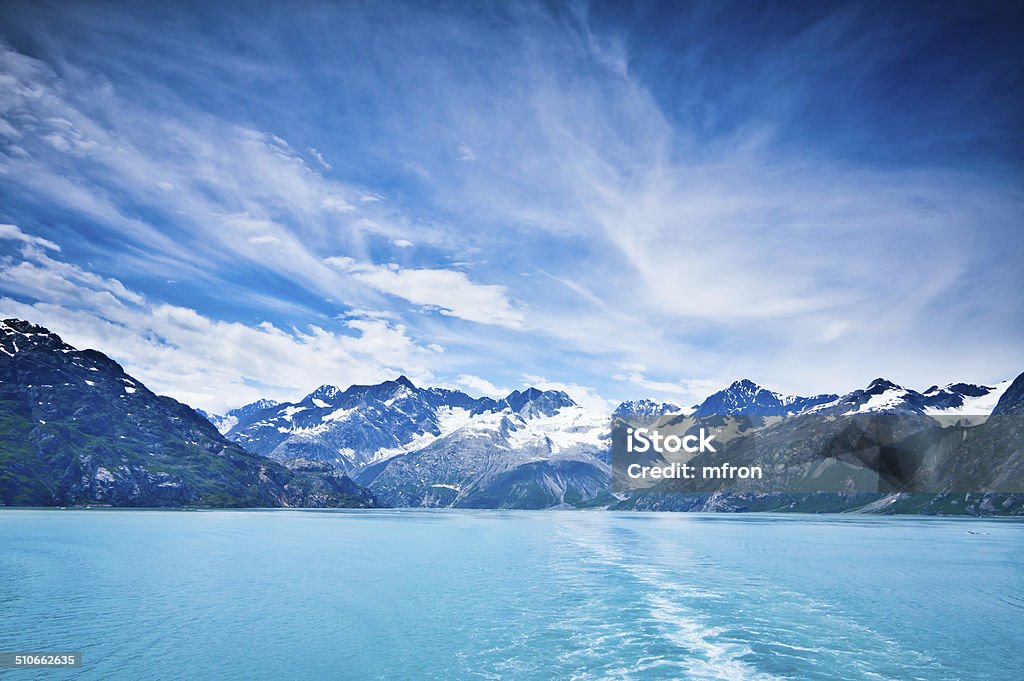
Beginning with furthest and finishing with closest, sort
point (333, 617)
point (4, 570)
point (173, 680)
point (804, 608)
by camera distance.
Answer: point (4, 570) < point (804, 608) < point (333, 617) < point (173, 680)

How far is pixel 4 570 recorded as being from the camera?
89.3 meters

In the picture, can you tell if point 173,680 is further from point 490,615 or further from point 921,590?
point 921,590

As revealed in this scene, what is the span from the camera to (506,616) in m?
63.7

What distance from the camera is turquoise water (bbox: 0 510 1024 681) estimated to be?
45.9 meters

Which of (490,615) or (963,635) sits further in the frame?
(490,615)

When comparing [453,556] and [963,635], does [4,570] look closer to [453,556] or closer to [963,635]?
[453,556]

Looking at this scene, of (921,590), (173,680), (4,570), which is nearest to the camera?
(173,680)

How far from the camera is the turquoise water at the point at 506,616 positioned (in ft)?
151

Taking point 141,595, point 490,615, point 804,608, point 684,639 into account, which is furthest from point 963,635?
point 141,595

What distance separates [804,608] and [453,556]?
79.2m

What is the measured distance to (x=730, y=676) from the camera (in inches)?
1721

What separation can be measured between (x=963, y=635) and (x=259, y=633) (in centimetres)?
6687

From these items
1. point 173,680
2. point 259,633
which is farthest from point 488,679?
point 259,633

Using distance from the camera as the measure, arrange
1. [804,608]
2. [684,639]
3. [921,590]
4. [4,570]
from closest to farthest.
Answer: [684,639] → [804,608] → [921,590] → [4,570]
